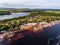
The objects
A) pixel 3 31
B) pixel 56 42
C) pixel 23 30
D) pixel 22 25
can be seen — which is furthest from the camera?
pixel 22 25

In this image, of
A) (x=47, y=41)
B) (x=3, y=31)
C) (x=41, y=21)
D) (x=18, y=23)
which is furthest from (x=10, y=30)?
(x=41, y=21)

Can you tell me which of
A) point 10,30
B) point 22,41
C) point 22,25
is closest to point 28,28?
point 22,25

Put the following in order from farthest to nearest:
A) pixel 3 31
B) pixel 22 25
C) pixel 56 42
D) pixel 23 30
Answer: pixel 22 25 → pixel 23 30 → pixel 3 31 → pixel 56 42

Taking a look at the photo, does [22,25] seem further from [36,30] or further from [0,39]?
[0,39]

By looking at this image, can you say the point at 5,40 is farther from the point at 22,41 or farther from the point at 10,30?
the point at 10,30

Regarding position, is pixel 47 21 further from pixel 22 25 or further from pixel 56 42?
pixel 56 42

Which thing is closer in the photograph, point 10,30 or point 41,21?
point 10,30

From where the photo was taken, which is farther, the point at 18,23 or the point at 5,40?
the point at 18,23

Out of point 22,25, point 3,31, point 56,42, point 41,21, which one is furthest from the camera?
point 41,21
